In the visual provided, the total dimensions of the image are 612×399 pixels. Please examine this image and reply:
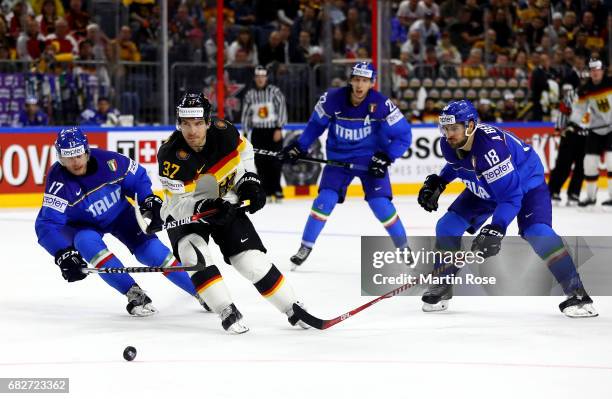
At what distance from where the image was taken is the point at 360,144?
7617mm

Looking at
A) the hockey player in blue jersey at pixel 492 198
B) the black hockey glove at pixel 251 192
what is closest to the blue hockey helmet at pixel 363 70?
the hockey player in blue jersey at pixel 492 198

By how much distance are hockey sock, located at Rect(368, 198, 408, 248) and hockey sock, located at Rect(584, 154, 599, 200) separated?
4.30 meters

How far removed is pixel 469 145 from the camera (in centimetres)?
548

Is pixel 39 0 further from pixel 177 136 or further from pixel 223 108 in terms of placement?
pixel 177 136

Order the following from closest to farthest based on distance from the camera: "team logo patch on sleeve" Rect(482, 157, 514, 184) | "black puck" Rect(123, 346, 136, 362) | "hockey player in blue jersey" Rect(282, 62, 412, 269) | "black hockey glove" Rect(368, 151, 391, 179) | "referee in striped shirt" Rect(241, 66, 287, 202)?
1. "black puck" Rect(123, 346, 136, 362)
2. "team logo patch on sleeve" Rect(482, 157, 514, 184)
3. "black hockey glove" Rect(368, 151, 391, 179)
4. "hockey player in blue jersey" Rect(282, 62, 412, 269)
5. "referee in striped shirt" Rect(241, 66, 287, 202)

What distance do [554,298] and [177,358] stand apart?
2.42 meters

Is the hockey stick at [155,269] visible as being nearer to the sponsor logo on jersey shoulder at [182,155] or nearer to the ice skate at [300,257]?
the sponsor logo on jersey shoulder at [182,155]

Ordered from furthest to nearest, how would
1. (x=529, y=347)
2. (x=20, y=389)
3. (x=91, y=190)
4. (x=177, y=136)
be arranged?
(x=91, y=190) < (x=177, y=136) < (x=529, y=347) < (x=20, y=389)

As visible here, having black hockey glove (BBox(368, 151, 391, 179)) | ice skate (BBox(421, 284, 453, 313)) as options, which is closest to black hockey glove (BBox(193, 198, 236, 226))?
ice skate (BBox(421, 284, 453, 313))

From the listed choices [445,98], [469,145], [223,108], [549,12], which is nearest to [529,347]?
[469,145]

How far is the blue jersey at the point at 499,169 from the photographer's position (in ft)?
17.6

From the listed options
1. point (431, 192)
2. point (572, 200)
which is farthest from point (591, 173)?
point (431, 192)

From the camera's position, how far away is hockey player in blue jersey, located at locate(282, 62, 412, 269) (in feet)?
24.6

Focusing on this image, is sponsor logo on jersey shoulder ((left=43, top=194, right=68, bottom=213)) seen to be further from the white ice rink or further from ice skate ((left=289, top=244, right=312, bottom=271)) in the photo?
ice skate ((left=289, top=244, right=312, bottom=271))
